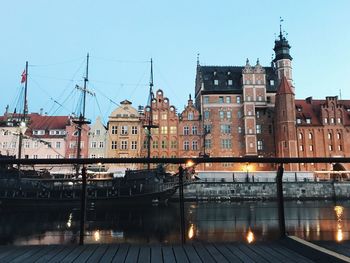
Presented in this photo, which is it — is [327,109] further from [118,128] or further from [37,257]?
[37,257]

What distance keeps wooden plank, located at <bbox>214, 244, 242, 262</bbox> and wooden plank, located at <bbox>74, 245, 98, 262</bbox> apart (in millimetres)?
1813

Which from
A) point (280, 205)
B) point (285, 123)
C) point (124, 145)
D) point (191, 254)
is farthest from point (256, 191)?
point (191, 254)

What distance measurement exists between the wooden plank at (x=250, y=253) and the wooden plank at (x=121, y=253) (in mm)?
1657

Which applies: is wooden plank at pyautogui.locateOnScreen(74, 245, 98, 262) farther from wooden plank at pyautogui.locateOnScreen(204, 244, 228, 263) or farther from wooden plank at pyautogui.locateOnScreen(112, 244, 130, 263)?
wooden plank at pyautogui.locateOnScreen(204, 244, 228, 263)

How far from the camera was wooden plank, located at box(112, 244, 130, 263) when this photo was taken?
4.16 meters

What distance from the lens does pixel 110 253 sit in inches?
177

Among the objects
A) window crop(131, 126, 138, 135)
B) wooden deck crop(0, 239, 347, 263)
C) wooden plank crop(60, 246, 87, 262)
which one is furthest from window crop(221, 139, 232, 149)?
wooden plank crop(60, 246, 87, 262)

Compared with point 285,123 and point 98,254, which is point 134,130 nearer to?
point 285,123

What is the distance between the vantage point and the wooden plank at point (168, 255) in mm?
4070

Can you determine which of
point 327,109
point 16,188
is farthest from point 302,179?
point 16,188

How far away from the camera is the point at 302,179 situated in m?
47.6

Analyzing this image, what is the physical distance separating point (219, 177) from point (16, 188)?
26919 millimetres

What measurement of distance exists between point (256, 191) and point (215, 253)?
133ft

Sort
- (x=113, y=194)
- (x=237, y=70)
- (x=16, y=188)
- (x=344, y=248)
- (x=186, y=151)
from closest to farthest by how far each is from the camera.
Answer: (x=344, y=248), (x=16, y=188), (x=113, y=194), (x=186, y=151), (x=237, y=70)
